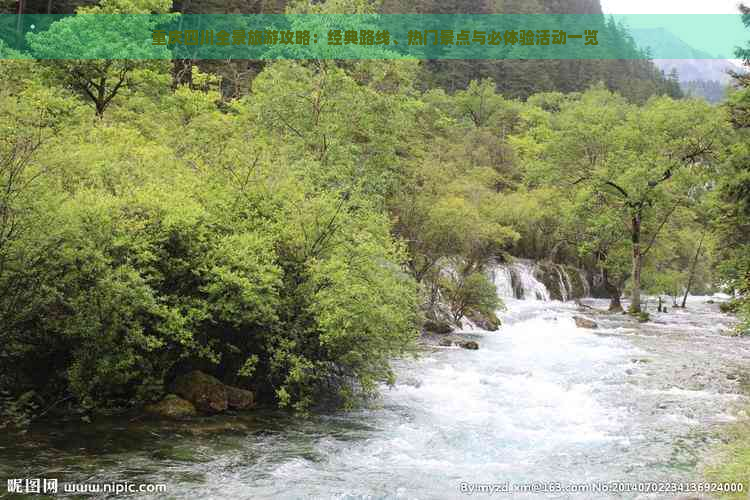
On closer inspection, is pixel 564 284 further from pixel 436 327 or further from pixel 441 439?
pixel 441 439

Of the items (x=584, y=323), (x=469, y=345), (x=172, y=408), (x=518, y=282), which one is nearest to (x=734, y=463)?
(x=172, y=408)

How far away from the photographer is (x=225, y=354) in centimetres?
1416

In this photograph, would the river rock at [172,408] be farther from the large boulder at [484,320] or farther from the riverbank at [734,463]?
the large boulder at [484,320]

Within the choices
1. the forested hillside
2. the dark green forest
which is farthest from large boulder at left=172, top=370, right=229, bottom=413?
the forested hillside

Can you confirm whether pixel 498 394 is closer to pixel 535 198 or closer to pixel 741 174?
pixel 741 174

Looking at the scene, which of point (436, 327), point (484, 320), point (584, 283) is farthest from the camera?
point (584, 283)

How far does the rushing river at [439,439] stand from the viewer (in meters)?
9.84

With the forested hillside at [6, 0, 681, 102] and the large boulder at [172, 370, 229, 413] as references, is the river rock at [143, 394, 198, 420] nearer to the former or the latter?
the large boulder at [172, 370, 229, 413]

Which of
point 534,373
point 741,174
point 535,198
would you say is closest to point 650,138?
point 535,198

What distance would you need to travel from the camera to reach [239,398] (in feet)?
44.9

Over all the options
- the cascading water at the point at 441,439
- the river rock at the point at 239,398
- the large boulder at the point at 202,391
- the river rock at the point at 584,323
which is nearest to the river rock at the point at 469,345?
the cascading water at the point at 441,439

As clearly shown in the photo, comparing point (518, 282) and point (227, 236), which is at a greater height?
point (227, 236)

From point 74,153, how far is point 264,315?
5386mm

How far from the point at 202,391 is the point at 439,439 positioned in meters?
5.07
